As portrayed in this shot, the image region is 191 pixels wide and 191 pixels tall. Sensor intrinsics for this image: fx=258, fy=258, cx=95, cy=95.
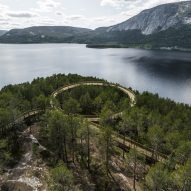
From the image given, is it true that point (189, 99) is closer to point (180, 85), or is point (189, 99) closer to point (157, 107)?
point (180, 85)

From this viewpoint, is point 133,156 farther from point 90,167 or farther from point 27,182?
point 27,182

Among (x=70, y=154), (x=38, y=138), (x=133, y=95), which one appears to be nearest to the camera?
(x=70, y=154)

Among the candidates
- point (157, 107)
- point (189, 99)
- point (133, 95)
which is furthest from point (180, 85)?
point (157, 107)

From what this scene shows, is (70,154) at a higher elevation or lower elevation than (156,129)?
lower

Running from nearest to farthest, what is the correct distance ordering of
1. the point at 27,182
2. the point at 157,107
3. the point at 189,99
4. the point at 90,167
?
the point at 27,182 → the point at 90,167 → the point at 157,107 → the point at 189,99

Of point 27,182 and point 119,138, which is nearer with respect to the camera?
point 27,182

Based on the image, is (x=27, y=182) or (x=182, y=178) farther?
(x=27, y=182)

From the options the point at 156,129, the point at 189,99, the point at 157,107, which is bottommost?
the point at 189,99

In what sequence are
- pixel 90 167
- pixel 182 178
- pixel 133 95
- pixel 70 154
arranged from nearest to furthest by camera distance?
pixel 182 178 → pixel 90 167 → pixel 70 154 → pixel 133 95

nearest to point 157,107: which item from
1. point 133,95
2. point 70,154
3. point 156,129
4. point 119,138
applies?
point 133,95
